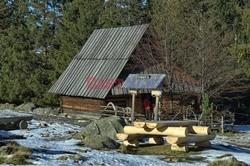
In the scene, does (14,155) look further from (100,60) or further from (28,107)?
(28,107)

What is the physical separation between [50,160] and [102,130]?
6.13 m

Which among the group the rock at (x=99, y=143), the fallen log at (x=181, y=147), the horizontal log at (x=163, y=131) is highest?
the horizontal log at (x=163, y=131)

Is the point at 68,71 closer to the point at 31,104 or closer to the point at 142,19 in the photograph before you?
the point at 31,104

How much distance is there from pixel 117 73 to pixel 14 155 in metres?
17.1

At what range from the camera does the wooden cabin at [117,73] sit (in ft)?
A: 89.6

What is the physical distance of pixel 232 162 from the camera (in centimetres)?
1155

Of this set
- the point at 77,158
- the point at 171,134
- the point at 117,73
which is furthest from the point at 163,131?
the point at 117,73

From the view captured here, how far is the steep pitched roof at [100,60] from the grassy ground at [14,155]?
51.2ft

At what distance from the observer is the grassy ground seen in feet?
32.7

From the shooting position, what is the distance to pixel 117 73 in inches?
1064

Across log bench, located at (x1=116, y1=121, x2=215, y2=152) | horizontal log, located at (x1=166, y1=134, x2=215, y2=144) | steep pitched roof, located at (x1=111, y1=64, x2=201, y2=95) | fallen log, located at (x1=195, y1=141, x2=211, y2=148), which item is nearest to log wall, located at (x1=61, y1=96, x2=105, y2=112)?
steep pitched roof, located at (x1=111, y1=64, x2=201, y2=95)

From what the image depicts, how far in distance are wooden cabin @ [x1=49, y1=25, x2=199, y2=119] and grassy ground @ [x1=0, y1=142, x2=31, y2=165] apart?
15497 mm

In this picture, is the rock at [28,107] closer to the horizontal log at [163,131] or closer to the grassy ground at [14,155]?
the horizontal log at [163,131]

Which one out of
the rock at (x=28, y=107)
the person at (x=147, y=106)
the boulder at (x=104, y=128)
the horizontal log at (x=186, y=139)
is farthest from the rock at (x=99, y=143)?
the rock at (x=28, y=107)
